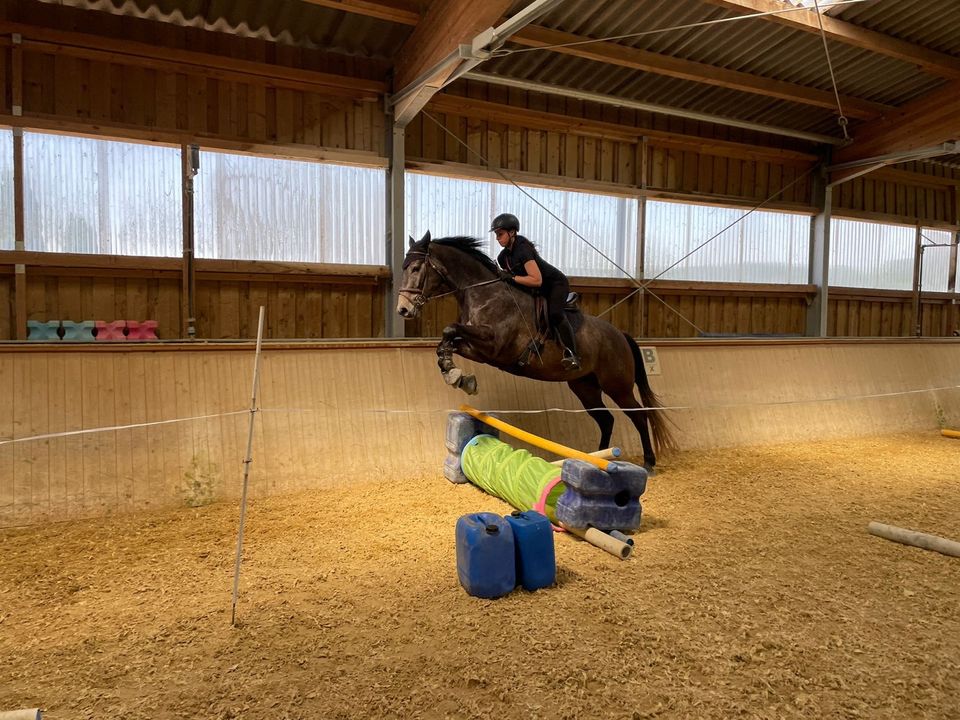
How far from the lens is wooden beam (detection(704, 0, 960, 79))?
667 centimetres

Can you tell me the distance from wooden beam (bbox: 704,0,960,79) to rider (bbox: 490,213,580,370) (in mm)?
3908

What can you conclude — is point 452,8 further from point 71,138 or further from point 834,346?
point 834,346

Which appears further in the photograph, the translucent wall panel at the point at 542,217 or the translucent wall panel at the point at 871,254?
the translucent wall panel at the point at 871,254

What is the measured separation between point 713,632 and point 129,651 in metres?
2.28

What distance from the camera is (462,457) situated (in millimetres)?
4652

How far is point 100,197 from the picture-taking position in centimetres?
632

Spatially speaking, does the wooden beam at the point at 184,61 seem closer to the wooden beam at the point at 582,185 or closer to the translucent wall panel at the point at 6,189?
the translucent wall panel at the point at 6,189

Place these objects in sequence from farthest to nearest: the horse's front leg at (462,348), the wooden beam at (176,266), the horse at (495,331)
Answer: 1. the wooden beam at (176,266)
2. the horse at (495,331)
3. the horse's front leg at (462,348)

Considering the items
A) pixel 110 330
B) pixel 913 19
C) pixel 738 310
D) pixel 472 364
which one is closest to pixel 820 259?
pixel 738 310

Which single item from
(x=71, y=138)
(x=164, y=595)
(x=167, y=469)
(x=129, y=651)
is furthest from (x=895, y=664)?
(x=71, y=138)

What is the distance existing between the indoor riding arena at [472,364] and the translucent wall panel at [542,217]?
0.18ft

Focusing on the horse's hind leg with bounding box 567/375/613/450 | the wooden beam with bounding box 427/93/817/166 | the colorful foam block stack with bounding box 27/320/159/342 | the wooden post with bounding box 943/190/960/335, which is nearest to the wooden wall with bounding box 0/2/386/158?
the wooden beam with bounding box 427/93/817/166

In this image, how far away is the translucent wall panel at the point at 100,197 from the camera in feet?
20.0

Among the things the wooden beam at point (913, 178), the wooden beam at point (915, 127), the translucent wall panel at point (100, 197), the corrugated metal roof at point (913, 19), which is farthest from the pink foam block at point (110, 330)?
the wooden beam at point (913, 178)
